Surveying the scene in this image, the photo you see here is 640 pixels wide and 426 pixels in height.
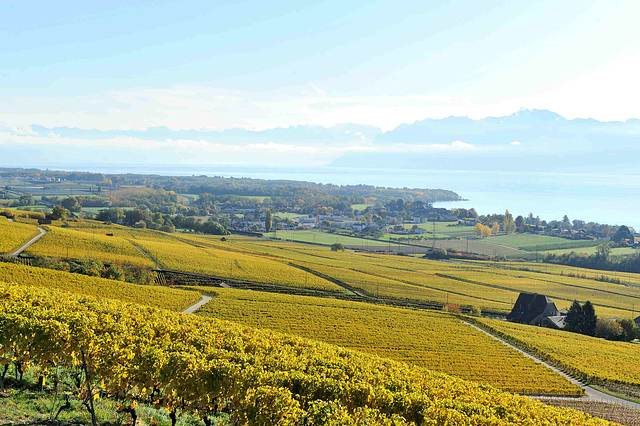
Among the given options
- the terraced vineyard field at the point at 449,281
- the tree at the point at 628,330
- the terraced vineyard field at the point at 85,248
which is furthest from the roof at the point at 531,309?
the terraced vineyard field at the point at 85,248

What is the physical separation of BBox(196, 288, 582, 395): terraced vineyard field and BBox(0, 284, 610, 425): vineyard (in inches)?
654

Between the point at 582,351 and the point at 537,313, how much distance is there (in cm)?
1704

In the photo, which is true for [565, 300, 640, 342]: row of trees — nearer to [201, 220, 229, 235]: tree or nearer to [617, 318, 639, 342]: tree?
[617, 318, 639, 342]: tree

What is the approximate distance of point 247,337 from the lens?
20109mm

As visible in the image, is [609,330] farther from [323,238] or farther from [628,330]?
[323,238]

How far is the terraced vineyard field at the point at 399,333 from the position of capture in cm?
3300

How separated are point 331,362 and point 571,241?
491 feet

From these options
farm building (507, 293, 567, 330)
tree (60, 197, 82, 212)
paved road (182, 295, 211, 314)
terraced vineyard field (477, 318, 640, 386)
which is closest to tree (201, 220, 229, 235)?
tree (60, 197, 82, 212)

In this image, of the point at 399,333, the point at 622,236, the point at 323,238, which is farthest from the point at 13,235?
the point at 622,236

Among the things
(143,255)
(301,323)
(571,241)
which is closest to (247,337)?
(301,323)

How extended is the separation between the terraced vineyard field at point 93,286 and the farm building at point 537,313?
43.1 meters

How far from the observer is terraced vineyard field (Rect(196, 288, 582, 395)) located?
33000mm

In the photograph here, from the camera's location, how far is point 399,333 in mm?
41844

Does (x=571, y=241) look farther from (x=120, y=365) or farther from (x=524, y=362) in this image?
(x=120, y=365)
